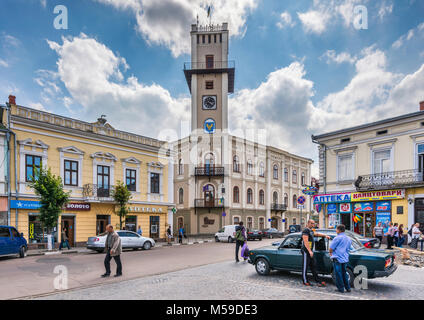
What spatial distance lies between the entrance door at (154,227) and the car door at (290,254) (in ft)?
64.2

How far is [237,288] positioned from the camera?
8141 mm

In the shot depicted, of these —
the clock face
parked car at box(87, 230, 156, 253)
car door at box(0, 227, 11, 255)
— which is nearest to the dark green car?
parked car at box(87, 230, 156, 253)

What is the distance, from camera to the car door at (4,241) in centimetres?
1470

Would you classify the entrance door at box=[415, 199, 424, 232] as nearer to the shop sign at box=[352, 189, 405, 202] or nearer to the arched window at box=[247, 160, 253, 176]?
the shop sign at box=[352, 189, 405, 202]

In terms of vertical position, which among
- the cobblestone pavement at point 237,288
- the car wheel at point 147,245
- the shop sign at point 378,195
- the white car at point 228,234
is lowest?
the white car at point 228,234

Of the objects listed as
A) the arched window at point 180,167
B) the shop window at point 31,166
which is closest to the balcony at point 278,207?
the arched window at point 180,167

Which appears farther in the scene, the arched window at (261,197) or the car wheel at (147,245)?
the arched window at (261,197)

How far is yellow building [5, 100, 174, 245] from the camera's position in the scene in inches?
778

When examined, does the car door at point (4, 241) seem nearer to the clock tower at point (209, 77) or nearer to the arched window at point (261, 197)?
the clock tower at point (209, 77)

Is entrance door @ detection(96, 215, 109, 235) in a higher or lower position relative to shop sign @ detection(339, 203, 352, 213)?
lower

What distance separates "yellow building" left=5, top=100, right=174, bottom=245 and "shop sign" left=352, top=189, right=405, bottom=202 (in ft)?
52.3

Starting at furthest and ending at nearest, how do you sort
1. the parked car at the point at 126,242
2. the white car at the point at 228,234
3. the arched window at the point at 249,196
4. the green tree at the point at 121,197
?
the arched window at the point at 249,196, the white car at the point at 228,234, the green tree at the point at 121,197, the parked car at the point at 126,242

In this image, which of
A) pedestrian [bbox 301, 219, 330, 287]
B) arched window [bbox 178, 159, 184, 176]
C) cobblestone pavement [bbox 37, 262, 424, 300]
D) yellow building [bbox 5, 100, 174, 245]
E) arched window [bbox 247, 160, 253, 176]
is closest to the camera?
cobblestone pavement [bbox 37, 262, 424, 300]
